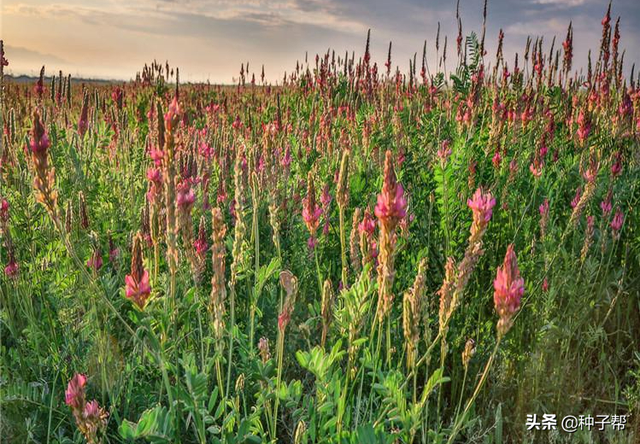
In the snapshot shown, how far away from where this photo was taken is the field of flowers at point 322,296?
1286 mm

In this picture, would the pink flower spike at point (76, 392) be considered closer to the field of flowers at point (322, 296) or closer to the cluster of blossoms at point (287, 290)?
the field of flowers at point (322, 296)

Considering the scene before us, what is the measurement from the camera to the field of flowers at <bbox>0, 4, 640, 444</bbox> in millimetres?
1286

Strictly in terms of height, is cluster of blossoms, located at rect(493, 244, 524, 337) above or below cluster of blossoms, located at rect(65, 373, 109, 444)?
above

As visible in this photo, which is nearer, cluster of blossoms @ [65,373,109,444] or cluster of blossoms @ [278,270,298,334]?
cluster of blossoms @ [65,373,109,444]

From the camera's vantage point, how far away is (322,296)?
1394 mm

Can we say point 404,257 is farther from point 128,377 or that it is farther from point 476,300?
point 128,377

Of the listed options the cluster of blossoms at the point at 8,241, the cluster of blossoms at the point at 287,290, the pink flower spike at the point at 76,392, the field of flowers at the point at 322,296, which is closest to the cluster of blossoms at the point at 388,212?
the field of flowers at the point at 322,296

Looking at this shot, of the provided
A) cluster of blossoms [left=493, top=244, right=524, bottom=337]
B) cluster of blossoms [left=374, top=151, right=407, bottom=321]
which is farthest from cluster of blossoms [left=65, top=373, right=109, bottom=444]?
cluster of blossoms [left=493, top=244, right=524, bottom=337]

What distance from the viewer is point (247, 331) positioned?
2.07 metres

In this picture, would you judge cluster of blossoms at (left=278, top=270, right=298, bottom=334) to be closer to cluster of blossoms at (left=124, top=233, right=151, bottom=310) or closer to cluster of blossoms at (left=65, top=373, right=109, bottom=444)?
cluster of blossoms at (left=124, top=233, right=151, bottom=310)

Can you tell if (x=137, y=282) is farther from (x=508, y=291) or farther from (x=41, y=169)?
(x=508, y=291)

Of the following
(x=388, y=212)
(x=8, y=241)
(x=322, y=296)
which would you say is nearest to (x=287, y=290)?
(x=322, y=296)

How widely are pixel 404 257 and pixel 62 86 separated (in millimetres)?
Result: 3277

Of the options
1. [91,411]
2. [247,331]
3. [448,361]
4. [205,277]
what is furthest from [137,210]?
[91,411]
